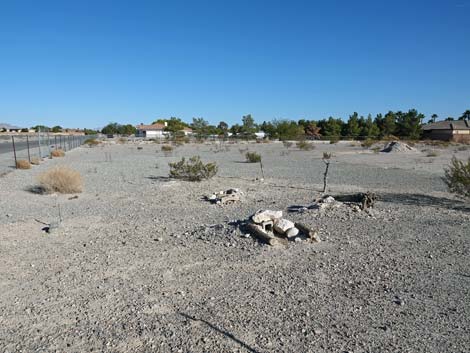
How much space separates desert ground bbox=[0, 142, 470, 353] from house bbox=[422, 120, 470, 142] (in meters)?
83.1

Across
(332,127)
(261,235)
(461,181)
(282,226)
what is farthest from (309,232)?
(332,127)

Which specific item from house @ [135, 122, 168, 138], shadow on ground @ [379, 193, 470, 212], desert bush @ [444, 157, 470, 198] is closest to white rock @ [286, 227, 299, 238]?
shadow on ground @ [379, 193, 470, 212]

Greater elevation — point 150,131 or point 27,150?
point 150,131

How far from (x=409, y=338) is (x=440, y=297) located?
1.44 metres

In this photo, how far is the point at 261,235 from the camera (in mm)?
8047

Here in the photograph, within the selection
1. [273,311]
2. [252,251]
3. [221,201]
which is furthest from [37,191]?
[273,311]

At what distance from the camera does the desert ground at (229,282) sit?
14.6 feet

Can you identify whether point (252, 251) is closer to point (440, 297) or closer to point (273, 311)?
point (273, 311)

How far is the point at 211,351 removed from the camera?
416 centimetres

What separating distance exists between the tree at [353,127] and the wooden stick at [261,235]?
92.2 metres

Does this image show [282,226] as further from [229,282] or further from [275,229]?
[229,282]

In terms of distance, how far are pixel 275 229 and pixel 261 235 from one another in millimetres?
511

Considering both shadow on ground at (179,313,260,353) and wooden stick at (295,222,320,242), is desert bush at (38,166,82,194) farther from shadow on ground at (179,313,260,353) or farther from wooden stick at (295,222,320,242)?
shadow on ground at (179,313,260,353)

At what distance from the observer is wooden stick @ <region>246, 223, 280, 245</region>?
777 cm
